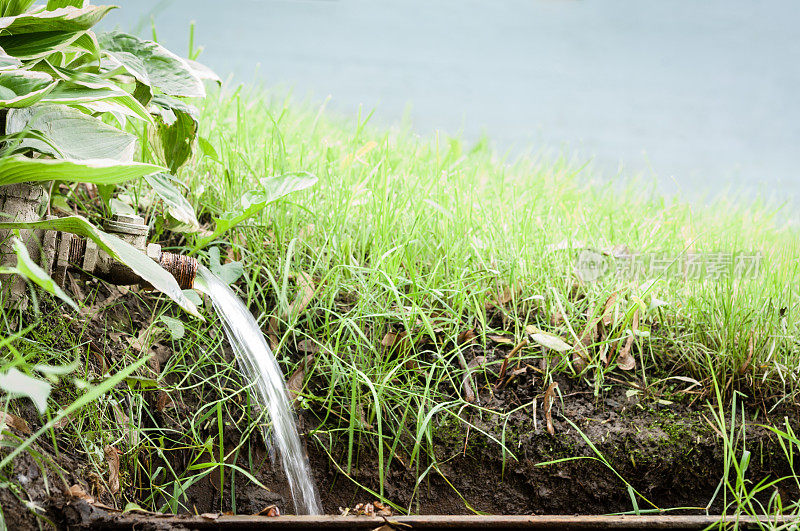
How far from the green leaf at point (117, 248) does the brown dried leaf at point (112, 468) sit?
25 cm

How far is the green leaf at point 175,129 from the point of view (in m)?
0.91

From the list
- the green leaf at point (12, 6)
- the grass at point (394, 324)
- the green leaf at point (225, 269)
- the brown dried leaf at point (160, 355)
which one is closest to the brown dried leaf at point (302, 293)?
the grass at point (394, 324)

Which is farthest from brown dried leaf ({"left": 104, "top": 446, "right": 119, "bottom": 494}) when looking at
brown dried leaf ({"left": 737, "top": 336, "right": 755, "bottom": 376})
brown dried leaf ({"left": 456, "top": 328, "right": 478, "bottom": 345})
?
brown dried leaf ({"left": 737, "top": 336, "right": 755, "bottom": 376})

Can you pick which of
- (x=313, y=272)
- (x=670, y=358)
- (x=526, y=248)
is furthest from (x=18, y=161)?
(x=670, y=358)

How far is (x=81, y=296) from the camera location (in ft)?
3.03

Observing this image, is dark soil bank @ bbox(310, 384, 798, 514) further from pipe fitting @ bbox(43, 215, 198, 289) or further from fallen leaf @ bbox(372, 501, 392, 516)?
pipe fitting @ bbox(43, 215, 198, 289)

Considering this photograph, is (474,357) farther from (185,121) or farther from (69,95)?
(69,95)

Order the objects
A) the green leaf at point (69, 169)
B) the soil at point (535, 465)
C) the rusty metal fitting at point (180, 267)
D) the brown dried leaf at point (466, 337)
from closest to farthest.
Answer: the green leaf at point (69, 169) < the rusty metal fitting at point (180, 267) < the soil at point (535, 465) < the brown dried leaf at point (466, 337)

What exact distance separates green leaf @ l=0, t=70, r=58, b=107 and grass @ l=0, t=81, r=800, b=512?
291 millimetres

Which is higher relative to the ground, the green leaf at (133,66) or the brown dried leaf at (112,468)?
the green leaf at (133,66)

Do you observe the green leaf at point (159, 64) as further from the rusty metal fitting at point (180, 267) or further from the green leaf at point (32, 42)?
the rusty metal fitting at point (180, 267)

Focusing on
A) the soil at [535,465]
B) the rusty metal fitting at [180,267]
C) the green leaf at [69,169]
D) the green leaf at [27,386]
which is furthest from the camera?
the soil at [535,465]

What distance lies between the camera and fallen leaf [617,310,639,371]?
1015mm

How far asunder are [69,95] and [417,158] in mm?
1001
